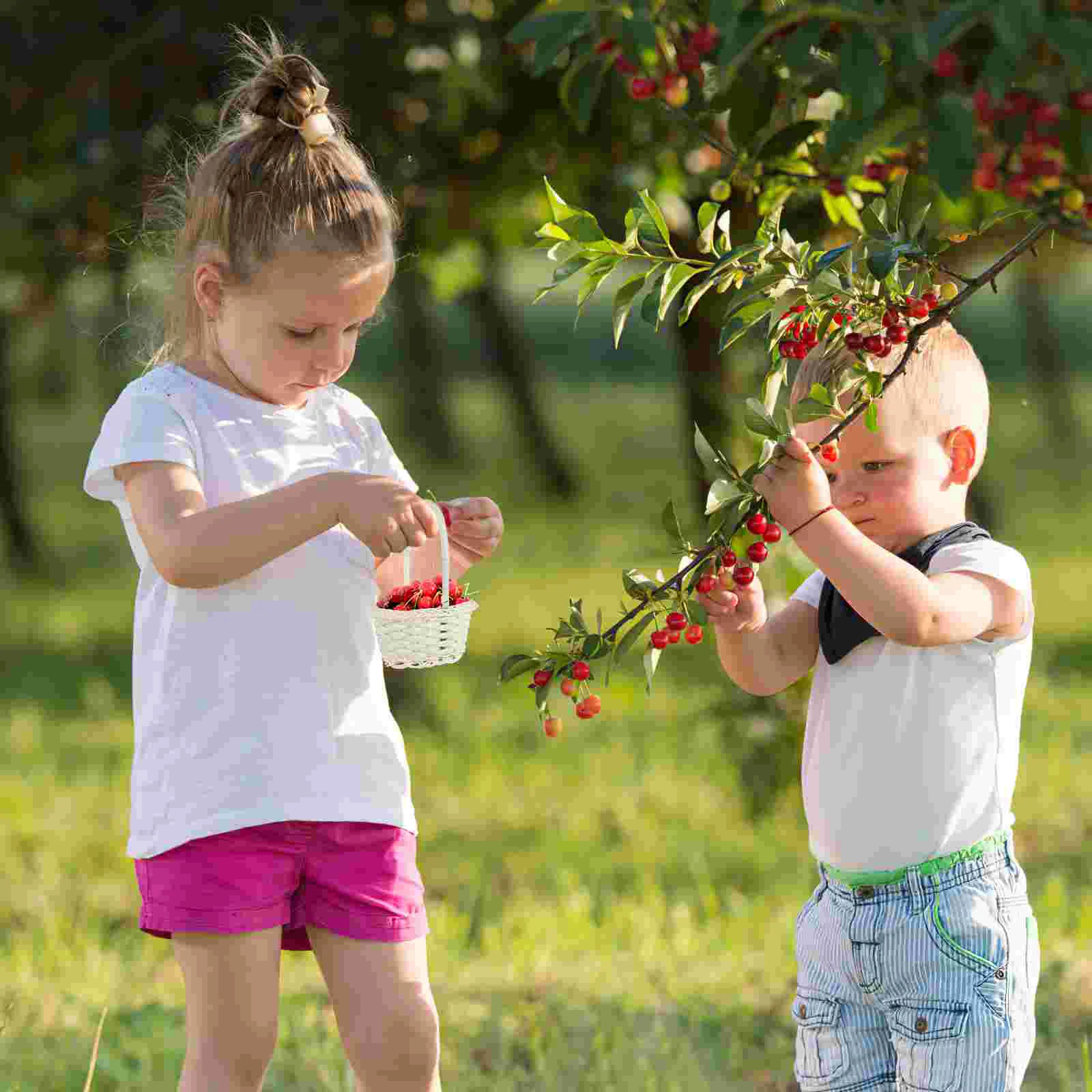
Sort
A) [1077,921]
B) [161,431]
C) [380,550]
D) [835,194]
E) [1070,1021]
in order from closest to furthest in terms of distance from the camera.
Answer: [835,194] < [380,550] < [161,431] < [1070,1021] < [1077,921]

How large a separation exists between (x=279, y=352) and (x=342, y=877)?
765mm

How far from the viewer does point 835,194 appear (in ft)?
6.15

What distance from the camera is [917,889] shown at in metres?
2.32

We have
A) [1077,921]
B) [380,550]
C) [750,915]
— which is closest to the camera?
[380,550]

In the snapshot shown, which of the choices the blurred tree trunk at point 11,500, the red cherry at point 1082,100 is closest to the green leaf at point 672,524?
the red cherry at point 1082,100

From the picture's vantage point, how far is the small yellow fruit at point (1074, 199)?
168 centimetres

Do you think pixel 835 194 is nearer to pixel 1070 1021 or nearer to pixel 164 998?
A: pixel 1070 1021

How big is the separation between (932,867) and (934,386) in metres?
0.69

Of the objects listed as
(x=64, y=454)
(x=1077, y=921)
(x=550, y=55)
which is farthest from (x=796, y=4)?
(x=64, y=454)

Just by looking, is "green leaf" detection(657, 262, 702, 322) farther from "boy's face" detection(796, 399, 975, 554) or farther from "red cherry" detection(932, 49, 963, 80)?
"red cherry" detection(932, 49, 963, 80)

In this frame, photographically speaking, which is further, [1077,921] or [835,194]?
[1077,921]

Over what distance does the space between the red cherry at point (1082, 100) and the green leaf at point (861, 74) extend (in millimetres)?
168

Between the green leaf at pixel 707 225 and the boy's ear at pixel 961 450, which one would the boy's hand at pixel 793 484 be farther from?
the boy's ear at pixel 961 450

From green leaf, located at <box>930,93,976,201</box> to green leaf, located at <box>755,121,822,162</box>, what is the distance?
0.39 m
